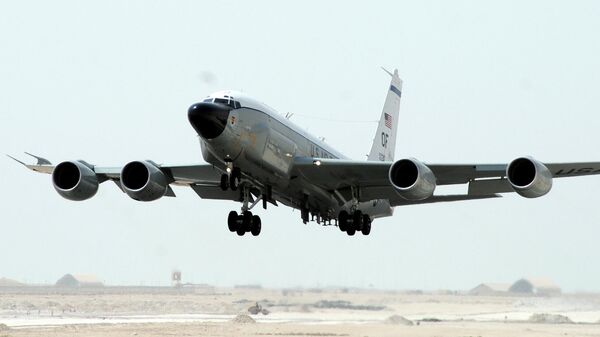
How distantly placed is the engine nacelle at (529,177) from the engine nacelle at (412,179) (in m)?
2.87

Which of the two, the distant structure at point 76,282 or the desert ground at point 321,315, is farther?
the distant structure at point 76,282

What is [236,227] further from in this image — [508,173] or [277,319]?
[277,319]

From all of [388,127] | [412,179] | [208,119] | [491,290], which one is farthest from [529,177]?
[491,290]

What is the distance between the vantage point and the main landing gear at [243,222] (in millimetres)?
38719

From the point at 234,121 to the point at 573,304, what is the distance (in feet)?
166

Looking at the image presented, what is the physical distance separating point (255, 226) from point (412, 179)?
251 inches

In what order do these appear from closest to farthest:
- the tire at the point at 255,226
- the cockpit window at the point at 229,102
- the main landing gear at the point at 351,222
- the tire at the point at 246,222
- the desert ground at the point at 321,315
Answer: the cockpit window at the point at 229,102
the tire at the point at 246,222
the tire at the point at 255,226
the main landing gear at the point at 351,222
the desert ground at the point at 321,315

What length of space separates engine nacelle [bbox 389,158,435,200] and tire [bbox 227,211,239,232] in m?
6.31

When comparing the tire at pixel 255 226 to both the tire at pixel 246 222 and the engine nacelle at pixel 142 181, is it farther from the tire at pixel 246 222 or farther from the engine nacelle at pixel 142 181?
the engine nacelle at pixel 142 181

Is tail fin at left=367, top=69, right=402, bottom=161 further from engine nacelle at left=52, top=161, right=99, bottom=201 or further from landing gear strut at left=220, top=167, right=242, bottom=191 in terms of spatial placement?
landing gear strut at left=220, top=167, right=242, bottom=191

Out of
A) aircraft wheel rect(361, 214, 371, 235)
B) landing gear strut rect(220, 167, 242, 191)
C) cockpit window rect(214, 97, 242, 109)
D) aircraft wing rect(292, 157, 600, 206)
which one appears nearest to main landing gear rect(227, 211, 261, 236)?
aircraft wing rect(292, 157, 600, 206)

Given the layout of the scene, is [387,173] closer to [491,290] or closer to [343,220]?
[343,220]

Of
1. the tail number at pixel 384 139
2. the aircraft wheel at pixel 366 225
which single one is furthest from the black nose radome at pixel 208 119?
the tail number at pixel 384 139

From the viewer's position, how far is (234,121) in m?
34.3
